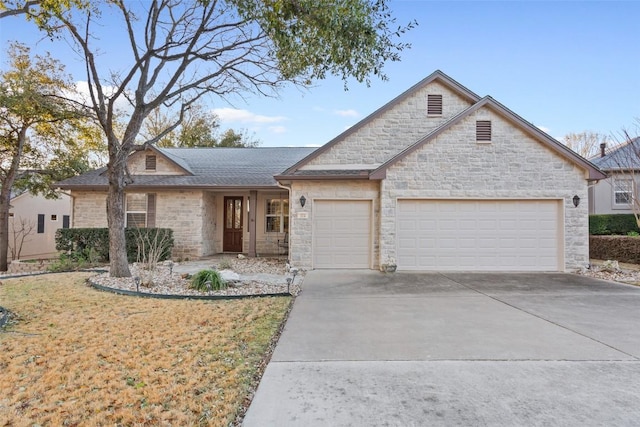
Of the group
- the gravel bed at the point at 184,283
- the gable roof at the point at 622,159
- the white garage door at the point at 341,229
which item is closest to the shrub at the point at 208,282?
the gravel bed at the point at 184,283

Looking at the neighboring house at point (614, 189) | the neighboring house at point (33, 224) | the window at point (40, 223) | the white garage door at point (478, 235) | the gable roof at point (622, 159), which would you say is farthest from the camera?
the window at point (40, 223)

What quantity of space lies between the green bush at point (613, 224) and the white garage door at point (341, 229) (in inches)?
489

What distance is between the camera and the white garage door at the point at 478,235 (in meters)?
10.5

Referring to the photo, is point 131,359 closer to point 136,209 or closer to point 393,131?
point 393,131

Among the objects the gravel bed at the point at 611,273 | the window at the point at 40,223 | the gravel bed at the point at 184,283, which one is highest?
→ the window at the point at 40,223

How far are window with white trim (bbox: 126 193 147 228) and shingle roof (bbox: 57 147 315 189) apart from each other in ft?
2.21

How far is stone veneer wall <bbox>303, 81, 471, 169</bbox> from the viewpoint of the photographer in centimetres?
1143

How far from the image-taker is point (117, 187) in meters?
8.89

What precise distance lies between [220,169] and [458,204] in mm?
9616

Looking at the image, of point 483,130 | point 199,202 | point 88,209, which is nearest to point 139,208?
point 88,209

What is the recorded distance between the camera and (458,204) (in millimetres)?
10594

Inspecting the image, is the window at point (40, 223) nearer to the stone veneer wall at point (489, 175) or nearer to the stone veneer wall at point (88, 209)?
the stone veneer wall at point (88, 209)

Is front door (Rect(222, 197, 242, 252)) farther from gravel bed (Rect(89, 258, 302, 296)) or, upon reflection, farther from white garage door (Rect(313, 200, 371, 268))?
white garage door (Rect(313, 200, 371, 268))

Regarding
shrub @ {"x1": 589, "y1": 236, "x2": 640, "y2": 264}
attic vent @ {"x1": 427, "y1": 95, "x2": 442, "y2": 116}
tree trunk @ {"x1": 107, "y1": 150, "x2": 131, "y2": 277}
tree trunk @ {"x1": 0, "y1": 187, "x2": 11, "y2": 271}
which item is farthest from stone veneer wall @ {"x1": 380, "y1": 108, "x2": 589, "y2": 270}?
tree trunk @ {"x1": 0, "y1": 187, "x2": 11, "y2": 271}
